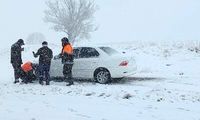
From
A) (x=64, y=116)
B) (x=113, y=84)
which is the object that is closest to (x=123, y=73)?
(x=113, y=84)

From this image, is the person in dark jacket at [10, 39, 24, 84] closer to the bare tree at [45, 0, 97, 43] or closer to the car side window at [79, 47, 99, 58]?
the car side window at [79, 47, 99, 58]

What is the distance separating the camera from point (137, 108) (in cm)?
1204

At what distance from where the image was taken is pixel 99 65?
17.3 m

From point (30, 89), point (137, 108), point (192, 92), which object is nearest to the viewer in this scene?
A: point (137, 108)

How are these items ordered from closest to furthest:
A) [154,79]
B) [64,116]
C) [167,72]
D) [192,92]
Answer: [64,116], [192,92], [154,79], [167,72]

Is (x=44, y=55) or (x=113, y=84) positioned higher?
(x=44, y=55)

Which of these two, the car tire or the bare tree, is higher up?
the bare tree

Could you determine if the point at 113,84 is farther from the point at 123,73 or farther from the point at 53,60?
the point at 53,60

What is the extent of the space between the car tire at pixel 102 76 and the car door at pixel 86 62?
242 mm

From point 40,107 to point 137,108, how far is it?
283 cm

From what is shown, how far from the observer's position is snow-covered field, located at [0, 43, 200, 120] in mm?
11250

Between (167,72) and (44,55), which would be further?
(167,72)

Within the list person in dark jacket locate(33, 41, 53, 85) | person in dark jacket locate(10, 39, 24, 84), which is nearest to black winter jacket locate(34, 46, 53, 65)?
person in dark jacket locate(33, 41, 53, 85)

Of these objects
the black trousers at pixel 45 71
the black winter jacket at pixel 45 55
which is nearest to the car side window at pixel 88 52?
the black winter jacket at pixel 45 55
